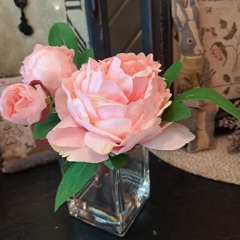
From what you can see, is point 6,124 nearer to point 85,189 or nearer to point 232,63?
point 85,189

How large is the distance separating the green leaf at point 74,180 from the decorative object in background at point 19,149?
25 centimetres

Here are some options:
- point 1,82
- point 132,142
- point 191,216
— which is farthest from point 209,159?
point 1,82

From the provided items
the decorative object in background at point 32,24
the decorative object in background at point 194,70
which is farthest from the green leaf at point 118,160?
the decorative object in background at point 32,24

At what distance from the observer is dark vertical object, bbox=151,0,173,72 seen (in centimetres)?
55

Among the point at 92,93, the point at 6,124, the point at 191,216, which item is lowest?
the point at 191,216

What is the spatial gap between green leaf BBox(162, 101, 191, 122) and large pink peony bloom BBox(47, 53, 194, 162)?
1 centimetres

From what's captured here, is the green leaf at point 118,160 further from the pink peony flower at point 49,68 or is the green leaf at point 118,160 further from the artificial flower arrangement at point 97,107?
the pink peony flower at point 49,68

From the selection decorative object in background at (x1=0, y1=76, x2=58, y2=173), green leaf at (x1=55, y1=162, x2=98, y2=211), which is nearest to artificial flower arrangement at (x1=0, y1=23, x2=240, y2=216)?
green leaf at (x1=55, y1=162, x2=98, y2=211)

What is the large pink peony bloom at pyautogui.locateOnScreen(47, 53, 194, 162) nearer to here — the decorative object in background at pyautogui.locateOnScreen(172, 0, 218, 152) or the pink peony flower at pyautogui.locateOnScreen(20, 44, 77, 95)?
the pink peony flower at pyautogui.locateOnScreen(20, 44, 77, 95)

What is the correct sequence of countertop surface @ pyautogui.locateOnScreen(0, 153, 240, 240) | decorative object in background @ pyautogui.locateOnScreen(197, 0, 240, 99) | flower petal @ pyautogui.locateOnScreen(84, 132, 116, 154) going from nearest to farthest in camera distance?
flower petal @ pyautogui.locateOnScreen(84, 132, 116, 154) < countertop surface @ pyautogui.locateOnScreen(0, 153, 240, 240) < decorative object in background @ pyautogui.locateOnScreen(197, 0, 240, 99)

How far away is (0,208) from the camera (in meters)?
0.54

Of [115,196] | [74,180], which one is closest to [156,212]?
[115,196]

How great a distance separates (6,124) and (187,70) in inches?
13.9

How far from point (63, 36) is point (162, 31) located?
0.59 ft
